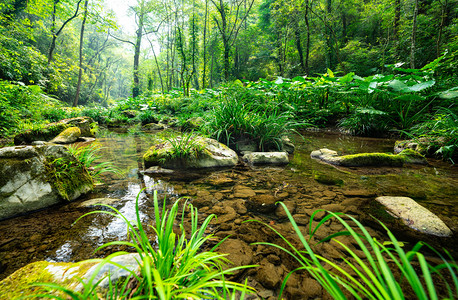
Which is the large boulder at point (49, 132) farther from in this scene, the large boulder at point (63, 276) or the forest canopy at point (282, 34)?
the large boulder at point (63, 276)

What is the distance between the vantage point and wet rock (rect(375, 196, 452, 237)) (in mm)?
1209

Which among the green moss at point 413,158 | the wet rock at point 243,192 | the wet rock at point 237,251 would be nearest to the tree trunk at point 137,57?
the wet rock at point 243,192

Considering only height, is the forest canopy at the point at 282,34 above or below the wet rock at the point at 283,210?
above

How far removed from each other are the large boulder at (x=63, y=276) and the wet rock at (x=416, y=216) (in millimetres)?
1809

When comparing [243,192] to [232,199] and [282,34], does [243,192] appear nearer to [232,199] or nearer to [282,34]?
[232,199]

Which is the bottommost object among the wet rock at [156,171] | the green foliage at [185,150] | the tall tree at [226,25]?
the wet rock at [156,171]

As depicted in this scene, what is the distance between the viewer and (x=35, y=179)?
1.56 metres

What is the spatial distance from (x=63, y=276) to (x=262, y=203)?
142 cm

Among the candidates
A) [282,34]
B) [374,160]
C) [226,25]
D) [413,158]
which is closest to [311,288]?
[374,160]

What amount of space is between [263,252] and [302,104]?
19.2ft

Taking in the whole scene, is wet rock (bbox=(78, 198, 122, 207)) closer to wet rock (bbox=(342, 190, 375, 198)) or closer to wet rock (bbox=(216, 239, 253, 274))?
wet rock (bbox=(216, 239, 253, 274))

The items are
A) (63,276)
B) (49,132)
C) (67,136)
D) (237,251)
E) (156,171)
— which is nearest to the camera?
(63,276)

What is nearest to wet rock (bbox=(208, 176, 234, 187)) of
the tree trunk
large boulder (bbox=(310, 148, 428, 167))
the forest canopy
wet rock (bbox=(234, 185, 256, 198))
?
wet rock (bbox=(234, 185, 256, 198))

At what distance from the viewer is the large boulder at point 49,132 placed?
4.54m
